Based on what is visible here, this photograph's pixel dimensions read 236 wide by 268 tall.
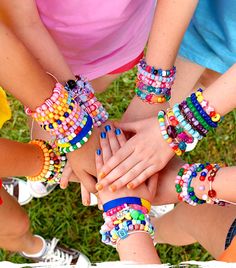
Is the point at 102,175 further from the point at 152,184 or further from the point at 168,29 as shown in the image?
the point at 168,29

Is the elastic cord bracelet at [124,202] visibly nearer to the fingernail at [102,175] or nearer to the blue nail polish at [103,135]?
the fingernail at [102,175]

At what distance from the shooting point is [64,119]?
1.17 meters

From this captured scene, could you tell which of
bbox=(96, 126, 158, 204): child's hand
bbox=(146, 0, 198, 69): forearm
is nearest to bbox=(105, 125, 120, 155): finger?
bbox=(96, 126, 158, 204): child's hand

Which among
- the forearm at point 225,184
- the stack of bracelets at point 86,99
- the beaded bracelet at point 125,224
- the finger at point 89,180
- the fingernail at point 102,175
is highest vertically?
the stack of bracelets at point 86,99

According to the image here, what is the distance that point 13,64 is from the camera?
42.1 inches

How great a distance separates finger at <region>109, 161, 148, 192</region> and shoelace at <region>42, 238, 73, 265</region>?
762mm

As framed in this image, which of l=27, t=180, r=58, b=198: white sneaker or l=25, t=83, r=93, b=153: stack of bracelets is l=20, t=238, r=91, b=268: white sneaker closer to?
l=27, t=180, r=58, b=198: white sneaker

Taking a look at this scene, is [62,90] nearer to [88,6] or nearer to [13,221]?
[88,6]

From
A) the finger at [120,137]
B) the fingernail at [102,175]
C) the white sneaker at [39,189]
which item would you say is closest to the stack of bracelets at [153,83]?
the finger at [120,137]

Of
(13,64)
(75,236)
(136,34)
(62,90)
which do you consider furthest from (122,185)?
(75,236)

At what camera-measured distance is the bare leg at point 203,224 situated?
4.28 feet

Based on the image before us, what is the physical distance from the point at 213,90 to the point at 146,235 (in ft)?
1.30

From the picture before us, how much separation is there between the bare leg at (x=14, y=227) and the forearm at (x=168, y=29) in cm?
64

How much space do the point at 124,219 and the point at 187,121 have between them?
0.29 m
